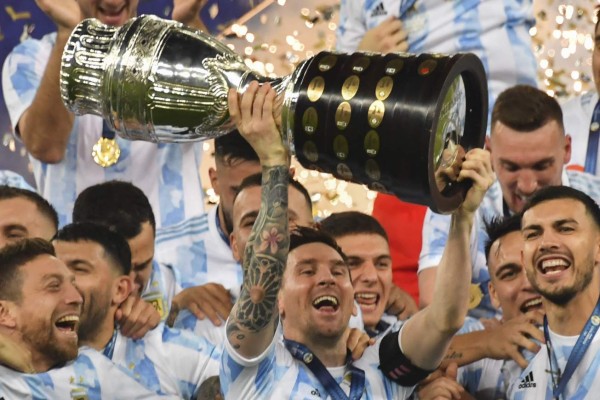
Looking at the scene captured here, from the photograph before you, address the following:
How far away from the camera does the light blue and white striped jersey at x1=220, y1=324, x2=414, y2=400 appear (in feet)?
9.29

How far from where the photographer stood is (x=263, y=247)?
265 centimetres

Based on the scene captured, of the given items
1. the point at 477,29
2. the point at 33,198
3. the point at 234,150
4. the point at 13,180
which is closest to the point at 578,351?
the point at 234,150

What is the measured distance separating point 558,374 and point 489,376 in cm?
23

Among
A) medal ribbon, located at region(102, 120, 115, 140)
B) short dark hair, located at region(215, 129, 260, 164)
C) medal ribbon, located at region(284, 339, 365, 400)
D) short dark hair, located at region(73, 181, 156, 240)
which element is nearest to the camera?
medal ribbon, located at region(284, 339, 365, 400)

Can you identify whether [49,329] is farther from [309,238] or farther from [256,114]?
[256,114]

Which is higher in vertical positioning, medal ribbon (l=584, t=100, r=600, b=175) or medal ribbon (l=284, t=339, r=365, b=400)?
medal ribbon (l=584, t=100, r=600, b=175)

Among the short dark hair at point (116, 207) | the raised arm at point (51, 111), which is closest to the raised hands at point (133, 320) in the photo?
the short dark hair at point (116, 207)

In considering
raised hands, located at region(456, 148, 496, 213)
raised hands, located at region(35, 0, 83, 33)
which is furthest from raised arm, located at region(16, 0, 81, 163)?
raised hands, located at region(456, 148, 496, 213)

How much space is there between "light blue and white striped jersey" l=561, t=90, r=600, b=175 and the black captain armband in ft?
3.54

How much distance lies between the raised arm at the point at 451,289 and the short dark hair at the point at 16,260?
0.81m

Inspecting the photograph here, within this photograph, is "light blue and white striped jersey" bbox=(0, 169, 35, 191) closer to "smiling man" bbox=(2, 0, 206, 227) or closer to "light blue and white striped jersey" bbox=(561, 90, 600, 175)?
"smiling man" bbox=(2, 0, 206, 227)

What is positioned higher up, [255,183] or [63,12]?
[63,12]

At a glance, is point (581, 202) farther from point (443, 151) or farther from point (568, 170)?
point (443, 151)

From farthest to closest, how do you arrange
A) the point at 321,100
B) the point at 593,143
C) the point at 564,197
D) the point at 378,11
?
the point at 378,11 < the point at 593,143 < the point at 564,197 < the point at 321,100
